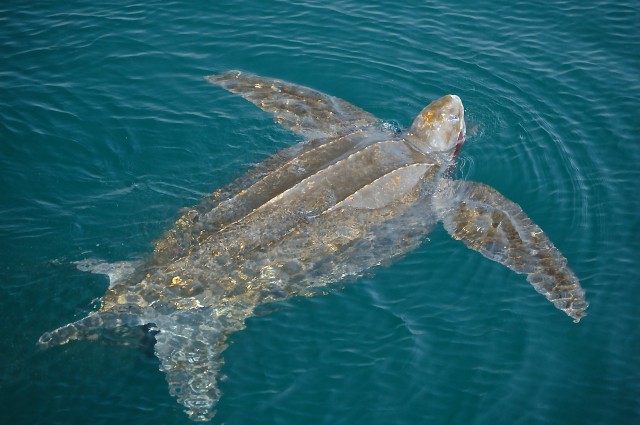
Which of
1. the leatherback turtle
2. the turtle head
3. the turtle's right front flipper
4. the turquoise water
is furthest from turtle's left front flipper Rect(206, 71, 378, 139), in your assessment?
the turtle's right front flipper

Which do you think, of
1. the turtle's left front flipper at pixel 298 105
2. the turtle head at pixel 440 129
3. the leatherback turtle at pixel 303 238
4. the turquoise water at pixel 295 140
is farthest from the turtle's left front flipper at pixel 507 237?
the turtle's left front flipper at pixel 298 105

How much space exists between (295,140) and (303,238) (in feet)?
10.8

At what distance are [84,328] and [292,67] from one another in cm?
801

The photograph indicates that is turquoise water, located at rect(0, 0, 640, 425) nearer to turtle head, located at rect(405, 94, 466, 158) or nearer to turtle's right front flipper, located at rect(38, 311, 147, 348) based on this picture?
turtle's right front flipper, located at rect(38, 311, 147, 348)

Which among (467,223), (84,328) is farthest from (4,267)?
(467,223)

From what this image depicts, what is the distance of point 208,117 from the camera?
38.7 ft

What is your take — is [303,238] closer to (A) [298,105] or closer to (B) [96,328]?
(B) [96,328]

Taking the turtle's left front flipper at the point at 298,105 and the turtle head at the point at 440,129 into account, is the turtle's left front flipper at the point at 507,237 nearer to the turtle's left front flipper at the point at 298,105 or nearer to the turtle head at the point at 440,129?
the turtle head at the point at 440,129

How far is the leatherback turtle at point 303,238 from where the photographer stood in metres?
7.84

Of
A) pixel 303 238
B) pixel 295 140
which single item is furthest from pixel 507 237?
pixel 295 140

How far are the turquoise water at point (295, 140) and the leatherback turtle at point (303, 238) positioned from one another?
→ 299 mm

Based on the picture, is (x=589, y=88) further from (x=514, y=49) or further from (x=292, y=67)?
(x=292, y=67)

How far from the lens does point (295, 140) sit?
447 inches

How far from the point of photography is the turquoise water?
758 cm
